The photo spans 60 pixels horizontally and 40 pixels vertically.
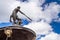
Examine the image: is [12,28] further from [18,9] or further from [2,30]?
[18,9]

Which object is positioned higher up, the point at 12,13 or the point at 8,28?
the point at 12,13

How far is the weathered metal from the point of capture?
839 inches

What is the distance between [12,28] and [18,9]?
15.4ft

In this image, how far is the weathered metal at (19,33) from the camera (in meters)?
21.3

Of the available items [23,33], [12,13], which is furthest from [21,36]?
[12,13]

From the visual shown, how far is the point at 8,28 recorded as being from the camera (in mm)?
21266

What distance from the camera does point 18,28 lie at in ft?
69.9

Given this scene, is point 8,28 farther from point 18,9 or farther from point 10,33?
point 18,9

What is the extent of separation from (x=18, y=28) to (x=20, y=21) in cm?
311

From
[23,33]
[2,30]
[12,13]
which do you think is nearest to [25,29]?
Answer: [23,33]

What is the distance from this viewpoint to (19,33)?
71.9 feet

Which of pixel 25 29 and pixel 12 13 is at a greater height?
pixel 12 13

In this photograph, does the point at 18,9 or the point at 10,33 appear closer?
the point at 10,33

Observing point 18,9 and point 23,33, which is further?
point 18,9
